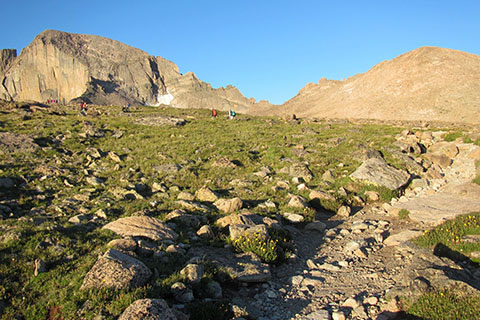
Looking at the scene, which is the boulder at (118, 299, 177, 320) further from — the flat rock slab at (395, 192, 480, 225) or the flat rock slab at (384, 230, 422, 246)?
the flat rock slab at (395, 192, 480, 225)

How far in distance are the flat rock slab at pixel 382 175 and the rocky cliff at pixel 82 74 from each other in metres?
140

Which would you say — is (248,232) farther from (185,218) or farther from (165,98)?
(165,98)

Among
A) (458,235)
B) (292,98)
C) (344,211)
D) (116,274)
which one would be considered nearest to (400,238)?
(458,235)

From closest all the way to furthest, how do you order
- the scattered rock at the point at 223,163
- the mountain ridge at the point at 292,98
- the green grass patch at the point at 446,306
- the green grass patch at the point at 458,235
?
the green grass patch at the point at 446,306 < the green grass patch at the point at 458,235 < the scattered rock at the point at 223,163 < the mountain ridge at the point at 292,98

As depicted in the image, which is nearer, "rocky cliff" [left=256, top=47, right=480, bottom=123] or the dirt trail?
the dirt trail

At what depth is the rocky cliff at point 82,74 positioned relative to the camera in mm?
158500

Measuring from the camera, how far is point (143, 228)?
8.88 m

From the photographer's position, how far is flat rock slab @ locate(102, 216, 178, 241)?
8.62m

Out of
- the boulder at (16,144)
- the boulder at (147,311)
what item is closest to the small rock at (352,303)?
the boulder at (147,311)

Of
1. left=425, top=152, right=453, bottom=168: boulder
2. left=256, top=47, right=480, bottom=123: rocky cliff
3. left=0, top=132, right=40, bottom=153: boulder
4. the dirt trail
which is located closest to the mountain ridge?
left=256, top=47, right=480, bottom=123: rocky cliff

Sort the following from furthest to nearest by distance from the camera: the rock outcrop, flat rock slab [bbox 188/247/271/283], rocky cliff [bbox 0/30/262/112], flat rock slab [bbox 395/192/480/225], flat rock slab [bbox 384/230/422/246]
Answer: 1. the rock outcrop
2. rocky cliff [bbox 0/30/262/112]
3. flat rock slab [bbox 395/192/480/225]
4. flat rock slab [bbox 384/230/422/246]
5. flat rock slab [bbox 188/247/271/283]

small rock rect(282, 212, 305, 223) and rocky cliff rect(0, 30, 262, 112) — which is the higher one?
rocky cliff rect(0, 30, 262, 112)

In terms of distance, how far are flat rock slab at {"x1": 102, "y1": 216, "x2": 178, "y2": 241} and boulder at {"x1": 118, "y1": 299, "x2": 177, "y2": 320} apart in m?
3.73

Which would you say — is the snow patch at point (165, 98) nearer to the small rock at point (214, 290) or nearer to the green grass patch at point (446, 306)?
the small rock at point (214, 290)
